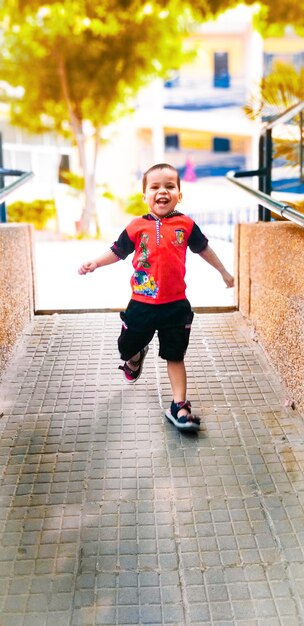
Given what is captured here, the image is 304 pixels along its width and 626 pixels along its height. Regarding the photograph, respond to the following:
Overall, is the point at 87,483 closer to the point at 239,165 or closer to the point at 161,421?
the point at 161,421

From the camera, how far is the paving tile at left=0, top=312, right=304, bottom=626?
1958 millimetres

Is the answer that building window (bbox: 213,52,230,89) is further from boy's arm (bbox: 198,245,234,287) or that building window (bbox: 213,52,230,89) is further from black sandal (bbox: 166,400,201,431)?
black sandal (bbox: 166,400,201,431)

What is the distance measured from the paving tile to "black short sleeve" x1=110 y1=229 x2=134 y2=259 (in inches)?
30.5

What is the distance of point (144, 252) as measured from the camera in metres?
3.07

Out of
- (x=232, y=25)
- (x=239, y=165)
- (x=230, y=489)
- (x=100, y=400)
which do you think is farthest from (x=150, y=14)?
(x=230, y=489)

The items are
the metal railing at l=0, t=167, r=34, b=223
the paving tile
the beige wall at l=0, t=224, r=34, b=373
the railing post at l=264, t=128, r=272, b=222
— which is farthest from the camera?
the railing post at l=264, t=128, r=272, b=222

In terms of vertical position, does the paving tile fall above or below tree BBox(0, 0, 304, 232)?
below

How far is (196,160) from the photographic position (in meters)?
22.4

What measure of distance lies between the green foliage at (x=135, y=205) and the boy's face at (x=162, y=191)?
12714mm

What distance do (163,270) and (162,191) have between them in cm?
36

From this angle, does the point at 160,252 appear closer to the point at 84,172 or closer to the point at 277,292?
the point at 277,292

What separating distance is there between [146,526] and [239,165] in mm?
20719

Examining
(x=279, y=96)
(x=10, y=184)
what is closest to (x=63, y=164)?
(x=279, y=96)

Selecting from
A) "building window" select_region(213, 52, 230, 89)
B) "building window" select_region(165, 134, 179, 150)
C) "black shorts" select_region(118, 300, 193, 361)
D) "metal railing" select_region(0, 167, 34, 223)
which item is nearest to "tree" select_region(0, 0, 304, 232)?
"building window" select_region(213, 52, 230, 89)
